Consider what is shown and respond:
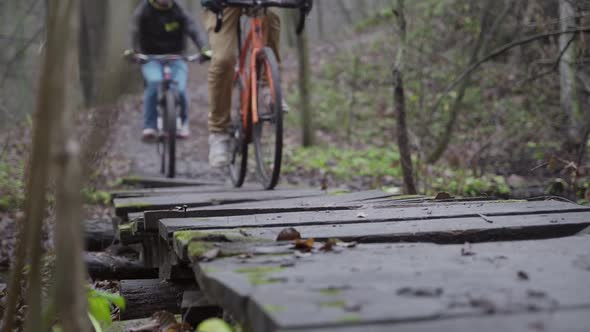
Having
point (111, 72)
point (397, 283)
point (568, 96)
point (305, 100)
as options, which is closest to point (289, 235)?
point (397, 283)

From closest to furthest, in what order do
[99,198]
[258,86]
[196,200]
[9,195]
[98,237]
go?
[196,200], [258,86], [98,237], [9,195], [99,198]

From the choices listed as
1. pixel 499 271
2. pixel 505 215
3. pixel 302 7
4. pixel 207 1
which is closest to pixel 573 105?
pixel 302 7

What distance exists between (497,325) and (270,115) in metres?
3.83

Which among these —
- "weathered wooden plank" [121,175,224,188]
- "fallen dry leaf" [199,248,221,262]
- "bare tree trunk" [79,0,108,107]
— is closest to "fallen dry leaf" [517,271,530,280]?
"fallen dry leaf" [199,248,221,262]

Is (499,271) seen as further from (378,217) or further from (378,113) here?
(378,113)

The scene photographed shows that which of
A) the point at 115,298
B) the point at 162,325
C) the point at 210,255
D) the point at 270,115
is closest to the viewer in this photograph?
the point at 210,255

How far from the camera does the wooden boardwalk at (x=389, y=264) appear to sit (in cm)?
146

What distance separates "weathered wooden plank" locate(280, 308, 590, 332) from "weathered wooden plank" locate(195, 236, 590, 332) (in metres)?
0.02

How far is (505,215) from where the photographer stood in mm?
2955

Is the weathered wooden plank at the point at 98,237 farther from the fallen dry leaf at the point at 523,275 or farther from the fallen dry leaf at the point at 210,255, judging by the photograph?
the fallen dry leaf at the point at 523,275

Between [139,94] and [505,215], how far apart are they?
683 inches

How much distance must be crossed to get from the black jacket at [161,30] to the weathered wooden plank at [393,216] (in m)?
4.66

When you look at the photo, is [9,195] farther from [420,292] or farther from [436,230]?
[420,292]

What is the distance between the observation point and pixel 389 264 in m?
1.99
